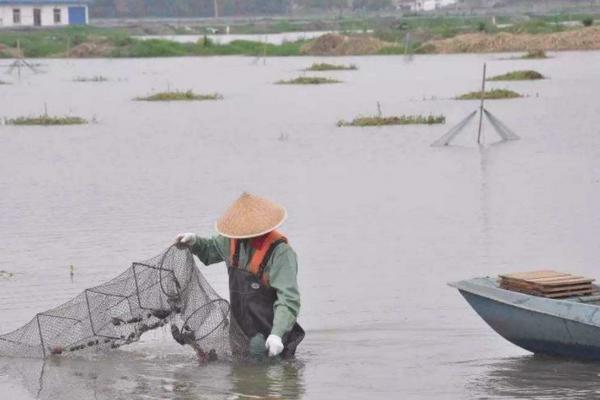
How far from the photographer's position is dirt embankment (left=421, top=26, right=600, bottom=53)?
7062 cm

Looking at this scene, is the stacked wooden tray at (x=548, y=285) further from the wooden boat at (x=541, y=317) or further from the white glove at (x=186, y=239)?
the white glove at (x=186, y=239)

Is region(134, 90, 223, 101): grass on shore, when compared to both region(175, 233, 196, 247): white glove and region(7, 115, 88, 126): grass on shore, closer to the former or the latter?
region(7, 115, 88, 126): grass on shore

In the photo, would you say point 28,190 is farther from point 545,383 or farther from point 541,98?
point 541,98

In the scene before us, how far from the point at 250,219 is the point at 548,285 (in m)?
1.87

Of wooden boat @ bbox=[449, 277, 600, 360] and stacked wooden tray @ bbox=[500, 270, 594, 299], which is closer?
wooden boat @ bbox=[449, 277, 600, 360]

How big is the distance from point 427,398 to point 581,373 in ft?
3.19

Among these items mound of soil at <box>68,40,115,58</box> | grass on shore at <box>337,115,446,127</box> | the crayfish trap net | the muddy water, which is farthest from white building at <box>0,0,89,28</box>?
the crayfish trap net

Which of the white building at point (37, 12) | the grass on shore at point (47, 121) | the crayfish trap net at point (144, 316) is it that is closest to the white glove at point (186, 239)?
the crayfish trap net at point (144, 316)

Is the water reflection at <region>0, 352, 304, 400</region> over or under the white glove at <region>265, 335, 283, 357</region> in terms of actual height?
under

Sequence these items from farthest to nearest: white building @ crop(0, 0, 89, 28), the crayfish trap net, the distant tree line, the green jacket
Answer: the distant tree line → white building @ crop(0, 0, 89, 28) → the crayfish trap net → the green jacket

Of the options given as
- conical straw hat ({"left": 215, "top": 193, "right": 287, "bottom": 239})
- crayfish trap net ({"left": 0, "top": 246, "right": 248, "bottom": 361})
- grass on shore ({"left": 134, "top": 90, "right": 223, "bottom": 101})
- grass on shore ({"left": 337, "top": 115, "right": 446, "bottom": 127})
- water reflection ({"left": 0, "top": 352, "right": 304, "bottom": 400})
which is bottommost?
grass on shore ({"left": 134, "top": 90, "right": 223, "bottom": 101})

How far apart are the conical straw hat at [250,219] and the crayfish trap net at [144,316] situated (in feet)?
2.04

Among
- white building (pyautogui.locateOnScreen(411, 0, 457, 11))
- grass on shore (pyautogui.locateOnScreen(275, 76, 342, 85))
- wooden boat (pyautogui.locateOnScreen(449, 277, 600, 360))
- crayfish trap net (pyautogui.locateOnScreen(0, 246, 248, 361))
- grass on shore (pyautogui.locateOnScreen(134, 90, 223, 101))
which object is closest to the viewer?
wooden boat (pyautogui.locateOnScreen(449, 277, 600, 360))

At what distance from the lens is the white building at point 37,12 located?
4252 inches
